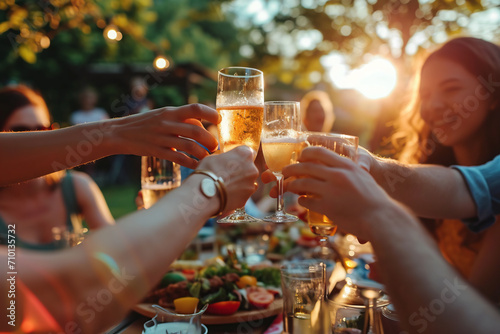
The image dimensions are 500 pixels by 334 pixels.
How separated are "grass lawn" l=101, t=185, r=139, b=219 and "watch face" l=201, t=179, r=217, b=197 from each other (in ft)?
26.1

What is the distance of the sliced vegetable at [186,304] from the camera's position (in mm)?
1836

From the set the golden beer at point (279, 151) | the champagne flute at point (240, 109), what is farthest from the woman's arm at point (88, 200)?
the golden beer at point (279, 151)

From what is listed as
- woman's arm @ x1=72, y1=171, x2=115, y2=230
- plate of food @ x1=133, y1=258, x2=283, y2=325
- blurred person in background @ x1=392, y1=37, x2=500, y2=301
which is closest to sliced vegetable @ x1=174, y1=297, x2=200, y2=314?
plate of food @ x1=133, y1=258, x2=283, y2=325

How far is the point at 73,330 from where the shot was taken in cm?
81

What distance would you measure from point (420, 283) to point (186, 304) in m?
1.15

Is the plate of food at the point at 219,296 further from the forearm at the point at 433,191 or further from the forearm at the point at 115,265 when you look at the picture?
the forearm at the point at 115,265

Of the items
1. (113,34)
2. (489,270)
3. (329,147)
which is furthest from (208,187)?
(113,34)

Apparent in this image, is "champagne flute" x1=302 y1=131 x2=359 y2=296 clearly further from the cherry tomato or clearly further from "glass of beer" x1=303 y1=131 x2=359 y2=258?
the cherry tomato

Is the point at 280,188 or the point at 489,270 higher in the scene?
the point at 280,188

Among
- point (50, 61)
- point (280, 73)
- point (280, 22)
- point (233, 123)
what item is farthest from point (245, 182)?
point (50, 61)

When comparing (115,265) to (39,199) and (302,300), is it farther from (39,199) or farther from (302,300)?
(39,199)

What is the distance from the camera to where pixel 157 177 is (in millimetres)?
2246

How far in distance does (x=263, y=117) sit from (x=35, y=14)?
14.1 ft

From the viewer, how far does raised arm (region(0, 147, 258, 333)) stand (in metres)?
0.78
